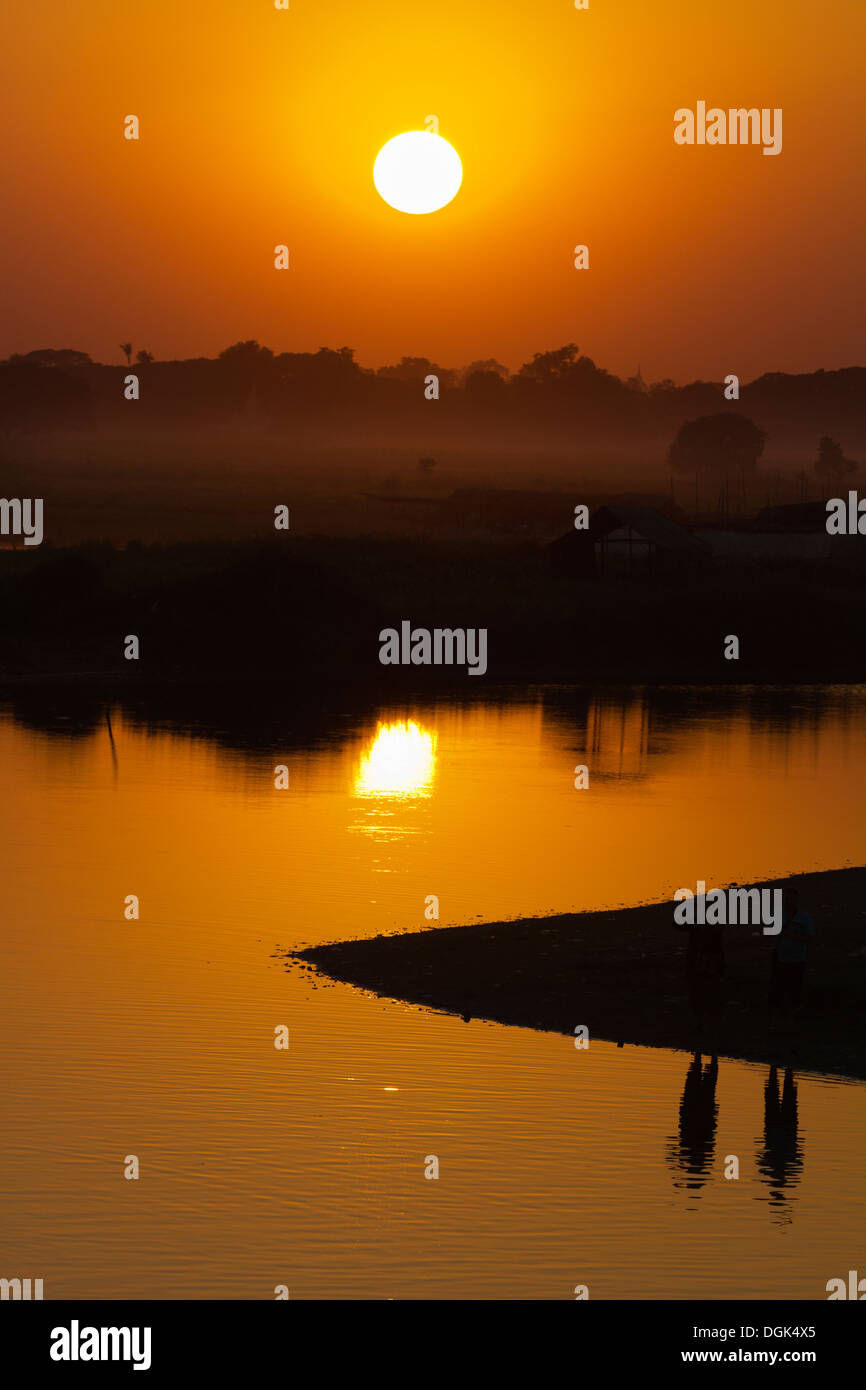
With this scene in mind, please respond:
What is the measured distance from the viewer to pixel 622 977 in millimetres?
27453

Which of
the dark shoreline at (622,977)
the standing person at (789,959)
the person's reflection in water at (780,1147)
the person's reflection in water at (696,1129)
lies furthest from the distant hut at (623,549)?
the person's reflection in water at (780,1147)

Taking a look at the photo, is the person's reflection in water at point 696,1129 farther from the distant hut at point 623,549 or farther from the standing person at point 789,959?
the distant hut at point 623,549

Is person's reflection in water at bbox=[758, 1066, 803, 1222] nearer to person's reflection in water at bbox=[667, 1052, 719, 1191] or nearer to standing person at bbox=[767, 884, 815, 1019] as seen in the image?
person's reflection in water at bbox=[667, 1052, 719, 1191]

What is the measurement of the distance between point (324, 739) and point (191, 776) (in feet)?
38.1

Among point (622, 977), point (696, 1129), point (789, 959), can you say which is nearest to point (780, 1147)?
point (696, 1129)

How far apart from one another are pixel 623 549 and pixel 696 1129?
3988 inches

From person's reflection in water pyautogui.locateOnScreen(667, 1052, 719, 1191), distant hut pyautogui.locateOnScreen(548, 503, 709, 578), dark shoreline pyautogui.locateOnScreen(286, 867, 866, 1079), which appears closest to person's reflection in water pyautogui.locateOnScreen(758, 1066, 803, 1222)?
person's reflection in water pyautogui.locateOnScreen(667, 1052, 719, 1191)

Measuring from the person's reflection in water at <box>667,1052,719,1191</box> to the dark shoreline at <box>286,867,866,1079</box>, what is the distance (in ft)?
2.89

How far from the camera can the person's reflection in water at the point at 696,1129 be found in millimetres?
20383

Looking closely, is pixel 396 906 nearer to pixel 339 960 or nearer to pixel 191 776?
pixel 339 960

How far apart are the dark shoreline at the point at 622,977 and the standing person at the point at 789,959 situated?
64 centimetres

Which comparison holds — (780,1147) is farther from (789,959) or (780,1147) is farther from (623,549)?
(623,549)

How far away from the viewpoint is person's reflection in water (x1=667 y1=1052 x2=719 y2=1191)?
802 inches

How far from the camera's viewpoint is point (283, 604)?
9962 centimetres
